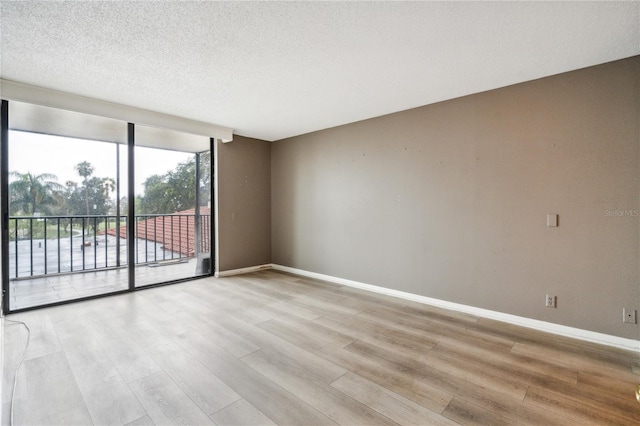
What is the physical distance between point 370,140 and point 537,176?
2.08 meters

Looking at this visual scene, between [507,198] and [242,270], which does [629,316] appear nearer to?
[507,198]

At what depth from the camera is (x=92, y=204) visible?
13.9 feet


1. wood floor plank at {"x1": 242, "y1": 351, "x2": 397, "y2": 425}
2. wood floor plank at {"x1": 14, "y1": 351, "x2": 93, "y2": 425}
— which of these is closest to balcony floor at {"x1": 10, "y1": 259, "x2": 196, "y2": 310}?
wood floor plank at {"x1": 14, "y1": 351, "x2": 93, "y2": 425}

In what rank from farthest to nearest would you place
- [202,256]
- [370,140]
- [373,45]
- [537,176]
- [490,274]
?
[202,256]
[370,140]
[490,274]
[537,176]
[373,45]

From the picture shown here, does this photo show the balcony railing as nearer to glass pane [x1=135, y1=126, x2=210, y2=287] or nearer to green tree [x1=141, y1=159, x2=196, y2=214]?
glass pane [x1=135, y1=126, x2=210, y2=287]

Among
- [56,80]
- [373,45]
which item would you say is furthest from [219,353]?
[56,80]

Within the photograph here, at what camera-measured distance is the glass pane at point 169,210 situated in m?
4.47

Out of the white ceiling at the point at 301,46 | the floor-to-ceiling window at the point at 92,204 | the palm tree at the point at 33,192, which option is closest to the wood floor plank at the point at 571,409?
the white ceiling at the point at 301,46

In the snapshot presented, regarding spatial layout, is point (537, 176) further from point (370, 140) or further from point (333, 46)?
point (333, 46)

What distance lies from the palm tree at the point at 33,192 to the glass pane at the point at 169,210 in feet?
3.21

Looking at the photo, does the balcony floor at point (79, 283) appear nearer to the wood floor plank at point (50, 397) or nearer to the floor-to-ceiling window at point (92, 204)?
the floor-to-ceiling window at point (92, 204)

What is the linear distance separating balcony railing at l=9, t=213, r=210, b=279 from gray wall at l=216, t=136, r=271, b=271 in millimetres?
615

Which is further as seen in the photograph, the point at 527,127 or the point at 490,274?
the point at 490,274

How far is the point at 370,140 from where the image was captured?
4125 mm
